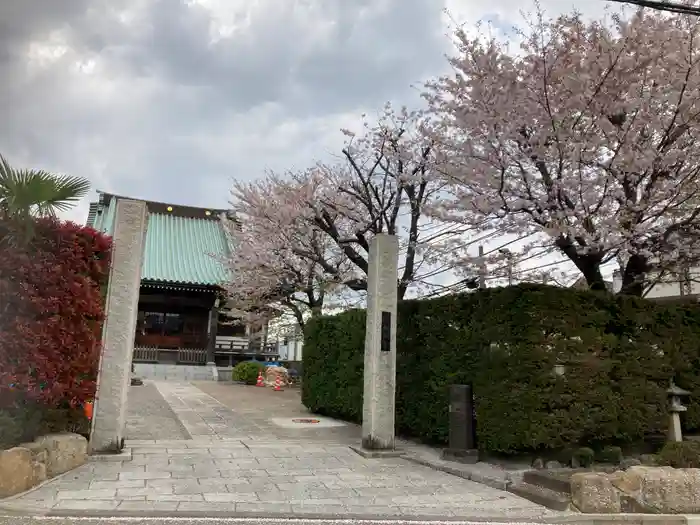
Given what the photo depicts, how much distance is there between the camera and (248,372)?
2245cm

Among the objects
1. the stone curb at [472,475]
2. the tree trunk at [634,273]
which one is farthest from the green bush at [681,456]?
the tree trunk at [634,273]

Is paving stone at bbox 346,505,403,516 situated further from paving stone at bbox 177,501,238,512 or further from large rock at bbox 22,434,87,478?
large rock at bbox 22,434,87,478

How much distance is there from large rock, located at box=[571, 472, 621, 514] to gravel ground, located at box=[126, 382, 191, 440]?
19.5 feet

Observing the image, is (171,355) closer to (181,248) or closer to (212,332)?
(212,332)

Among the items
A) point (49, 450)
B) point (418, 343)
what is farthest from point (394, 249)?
point (49, 450)

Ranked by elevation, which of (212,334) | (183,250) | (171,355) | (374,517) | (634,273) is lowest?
(374,517)

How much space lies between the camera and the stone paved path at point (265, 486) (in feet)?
16.2

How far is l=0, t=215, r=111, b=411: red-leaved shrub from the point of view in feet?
19.5

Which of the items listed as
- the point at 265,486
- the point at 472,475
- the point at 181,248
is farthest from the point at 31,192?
the point at 181,248

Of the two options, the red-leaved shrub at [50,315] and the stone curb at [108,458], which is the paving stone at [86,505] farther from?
the stone curb at [108,458]

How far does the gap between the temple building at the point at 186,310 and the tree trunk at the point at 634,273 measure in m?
17.5

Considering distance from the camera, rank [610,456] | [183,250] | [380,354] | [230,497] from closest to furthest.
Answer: [230,497] < [610,456] < [380,354] < [183,250]

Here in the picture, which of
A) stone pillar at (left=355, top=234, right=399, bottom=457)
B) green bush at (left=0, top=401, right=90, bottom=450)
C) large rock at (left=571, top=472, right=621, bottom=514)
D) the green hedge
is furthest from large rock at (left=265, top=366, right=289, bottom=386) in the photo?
large rock at (left=571, top=472, right=621, bottom=514)

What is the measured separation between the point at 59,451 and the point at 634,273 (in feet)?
27.9
